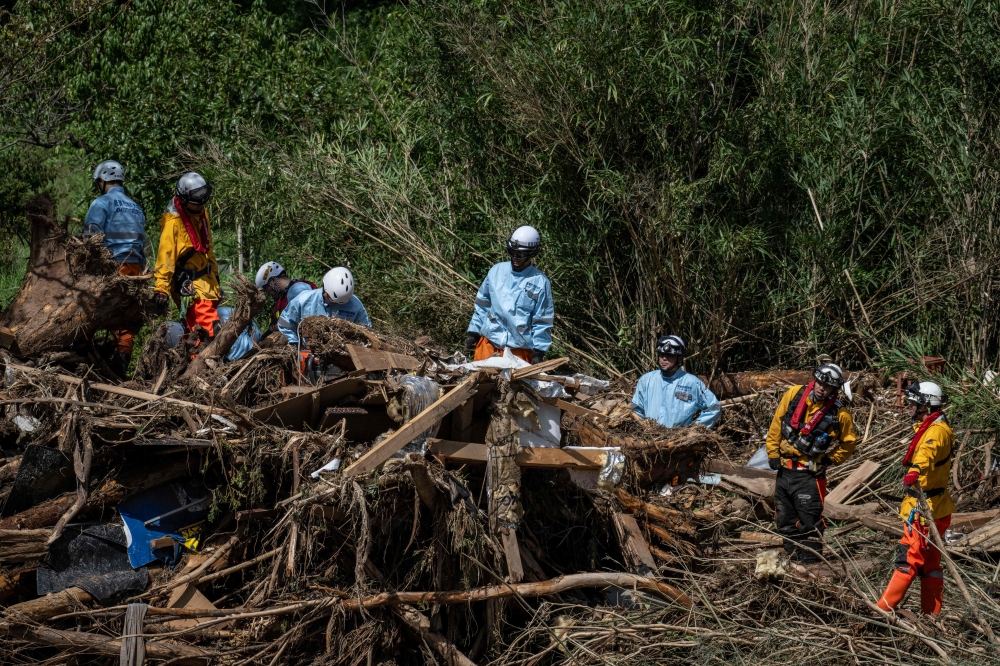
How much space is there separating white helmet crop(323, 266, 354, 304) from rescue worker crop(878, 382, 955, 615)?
391 cm

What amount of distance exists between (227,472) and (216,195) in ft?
21.0

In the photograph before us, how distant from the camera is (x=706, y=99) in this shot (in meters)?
11.2

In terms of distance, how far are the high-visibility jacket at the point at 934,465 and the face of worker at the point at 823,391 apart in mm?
582

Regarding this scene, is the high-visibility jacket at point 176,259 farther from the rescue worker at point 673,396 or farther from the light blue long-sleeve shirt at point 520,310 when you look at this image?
the rescue worker at point 673,396

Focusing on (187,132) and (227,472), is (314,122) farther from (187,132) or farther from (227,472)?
(227,472)

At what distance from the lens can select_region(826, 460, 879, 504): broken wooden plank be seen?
885 cm

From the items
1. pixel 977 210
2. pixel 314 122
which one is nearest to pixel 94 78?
pixel 314 122

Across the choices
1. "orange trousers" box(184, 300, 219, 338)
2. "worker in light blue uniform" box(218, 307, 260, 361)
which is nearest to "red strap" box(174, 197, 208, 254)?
"orange trousers" box(184, 300, 219, 338)

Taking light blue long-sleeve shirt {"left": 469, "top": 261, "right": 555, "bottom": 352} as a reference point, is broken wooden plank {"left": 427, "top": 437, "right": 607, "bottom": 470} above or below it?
above

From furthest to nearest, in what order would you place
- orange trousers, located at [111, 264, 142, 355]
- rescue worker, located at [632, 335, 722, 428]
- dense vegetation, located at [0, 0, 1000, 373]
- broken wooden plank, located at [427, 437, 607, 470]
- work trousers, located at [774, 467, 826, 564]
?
1. dense vegetation, located at [0, 0, 1000, 373]
2. rescue worker, located at [632, 335, 722, 428]
3. orange trousers, located at [111, 264, 142, 355]
4. work trousers, located at [774, 467, 826, 564]
5. broken wooden plank, located at [427, 437, 607, 470]

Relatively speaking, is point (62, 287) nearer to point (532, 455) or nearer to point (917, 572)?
point (532, 455)

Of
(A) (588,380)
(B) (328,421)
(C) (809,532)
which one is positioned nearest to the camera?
(B) (328,421)

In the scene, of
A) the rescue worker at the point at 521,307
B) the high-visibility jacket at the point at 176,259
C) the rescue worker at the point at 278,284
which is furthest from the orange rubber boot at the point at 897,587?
the high-visibility jacket at the point at 176,259

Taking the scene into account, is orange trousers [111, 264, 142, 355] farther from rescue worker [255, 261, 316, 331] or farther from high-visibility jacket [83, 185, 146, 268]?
rescue worker [255, 261, 316, 331]
